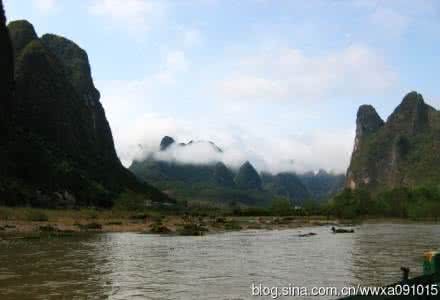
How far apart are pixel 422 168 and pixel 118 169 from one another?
11396 cm

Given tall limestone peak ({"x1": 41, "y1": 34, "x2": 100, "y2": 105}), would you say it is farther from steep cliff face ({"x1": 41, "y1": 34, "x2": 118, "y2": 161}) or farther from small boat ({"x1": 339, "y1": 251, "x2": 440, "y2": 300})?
small boat ({"x1": 339, "y1": 251, "x2": 440, "y2": 300})

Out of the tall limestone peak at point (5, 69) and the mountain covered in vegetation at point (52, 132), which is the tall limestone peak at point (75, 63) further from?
the tall limestone peak at point (5, 69)

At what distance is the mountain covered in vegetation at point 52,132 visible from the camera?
295 ft

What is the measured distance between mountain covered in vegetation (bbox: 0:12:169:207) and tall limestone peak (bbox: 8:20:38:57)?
0.85 ft

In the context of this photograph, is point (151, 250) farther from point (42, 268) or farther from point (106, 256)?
point (42, 268)

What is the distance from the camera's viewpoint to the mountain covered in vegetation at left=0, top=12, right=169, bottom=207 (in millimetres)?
89875

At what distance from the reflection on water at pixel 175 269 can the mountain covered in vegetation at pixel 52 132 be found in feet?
158

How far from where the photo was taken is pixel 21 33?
13862 centimetres

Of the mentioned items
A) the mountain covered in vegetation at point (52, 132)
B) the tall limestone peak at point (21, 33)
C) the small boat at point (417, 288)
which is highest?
the tall limestone peak at point (21, 33)

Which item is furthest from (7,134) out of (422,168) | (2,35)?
(422,168)

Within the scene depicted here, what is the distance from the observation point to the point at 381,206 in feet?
391

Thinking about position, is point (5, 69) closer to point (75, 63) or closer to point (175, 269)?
point (75, 63)

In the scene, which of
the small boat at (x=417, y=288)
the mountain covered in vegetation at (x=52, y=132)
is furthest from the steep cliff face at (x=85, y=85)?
the small boat at (x=417, y=288)

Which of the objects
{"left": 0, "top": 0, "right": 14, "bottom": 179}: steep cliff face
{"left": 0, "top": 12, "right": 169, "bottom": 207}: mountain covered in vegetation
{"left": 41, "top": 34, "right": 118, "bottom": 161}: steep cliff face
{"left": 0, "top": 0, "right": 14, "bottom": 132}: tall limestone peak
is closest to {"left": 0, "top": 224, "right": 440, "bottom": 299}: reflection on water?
{"left": 0, "top": 12, "right": 169, "bottom": 207}: mountain covered in vegetation
